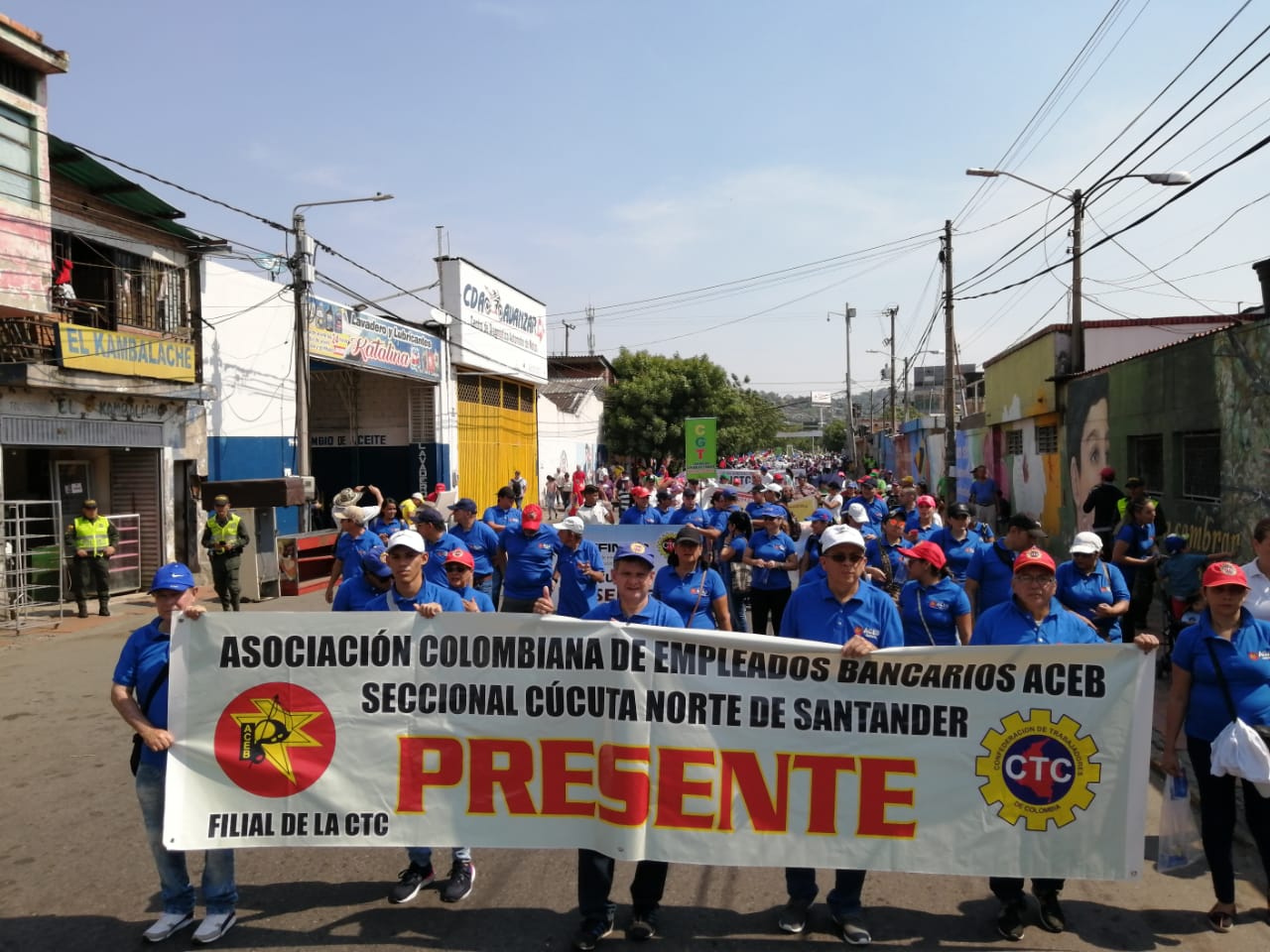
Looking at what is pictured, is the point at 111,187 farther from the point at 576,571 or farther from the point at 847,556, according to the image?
the point at 847,556

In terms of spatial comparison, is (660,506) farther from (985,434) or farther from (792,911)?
(985,434)

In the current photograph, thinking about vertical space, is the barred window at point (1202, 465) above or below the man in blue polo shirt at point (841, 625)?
above

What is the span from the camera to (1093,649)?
416 centimetres

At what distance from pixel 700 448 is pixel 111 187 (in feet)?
52.9

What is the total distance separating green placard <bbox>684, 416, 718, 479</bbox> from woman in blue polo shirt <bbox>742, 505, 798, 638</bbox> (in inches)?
709

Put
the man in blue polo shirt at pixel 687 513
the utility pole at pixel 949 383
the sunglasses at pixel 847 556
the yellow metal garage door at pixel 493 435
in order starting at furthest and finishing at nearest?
the yellow metal garage door at pixel 493 435, the utility pole at pixel 949 383, the man in blue polo shirt at pixel 687 513, the sunglasses at pixel 847 556

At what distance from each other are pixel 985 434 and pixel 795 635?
25.0 metres

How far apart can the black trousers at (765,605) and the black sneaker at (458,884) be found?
14.8 ft

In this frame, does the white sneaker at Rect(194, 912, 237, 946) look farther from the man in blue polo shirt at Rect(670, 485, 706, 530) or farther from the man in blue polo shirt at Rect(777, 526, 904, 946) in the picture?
the man in blue polo shirt at Rect(670, 485, 706, 530)

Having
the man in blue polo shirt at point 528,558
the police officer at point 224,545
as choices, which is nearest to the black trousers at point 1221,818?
the man in blue polo shirt at point 528,558

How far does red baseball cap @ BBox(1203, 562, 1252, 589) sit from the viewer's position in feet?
13.8

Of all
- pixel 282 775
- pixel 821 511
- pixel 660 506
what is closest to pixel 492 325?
pixel 660 506

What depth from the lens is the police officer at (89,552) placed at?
13.0m

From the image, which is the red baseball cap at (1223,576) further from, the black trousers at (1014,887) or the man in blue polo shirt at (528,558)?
the man in blue polo shirt at (528,558)
